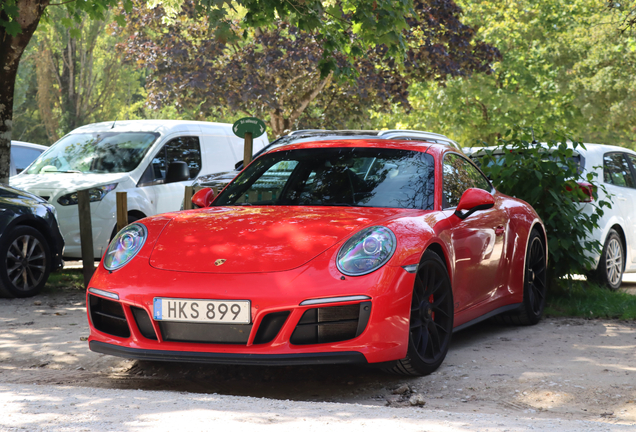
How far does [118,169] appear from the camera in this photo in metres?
10.1

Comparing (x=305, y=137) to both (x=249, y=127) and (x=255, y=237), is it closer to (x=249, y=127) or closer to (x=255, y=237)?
(x=249, y=127)

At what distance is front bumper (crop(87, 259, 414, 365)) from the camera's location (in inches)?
154

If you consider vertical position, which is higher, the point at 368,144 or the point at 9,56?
the point at 9,56

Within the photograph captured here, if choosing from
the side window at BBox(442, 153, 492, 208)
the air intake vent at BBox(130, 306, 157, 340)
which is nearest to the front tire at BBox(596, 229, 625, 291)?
the side window at BBox(442, 153, 492, 208)

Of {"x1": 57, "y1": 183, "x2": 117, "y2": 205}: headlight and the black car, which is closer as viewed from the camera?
the black car

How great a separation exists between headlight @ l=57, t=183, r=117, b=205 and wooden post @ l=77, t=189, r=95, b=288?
1.24 m

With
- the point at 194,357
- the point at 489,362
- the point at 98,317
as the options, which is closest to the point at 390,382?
the point at 489,362

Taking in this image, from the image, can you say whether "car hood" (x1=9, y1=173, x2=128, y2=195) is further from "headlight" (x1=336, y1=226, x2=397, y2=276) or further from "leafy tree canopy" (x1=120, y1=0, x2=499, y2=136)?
"leafy tree canopy" (x1=120, y1=0, x2=499, y2=136)

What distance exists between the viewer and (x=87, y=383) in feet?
14.8

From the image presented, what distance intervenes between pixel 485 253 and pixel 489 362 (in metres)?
0.83

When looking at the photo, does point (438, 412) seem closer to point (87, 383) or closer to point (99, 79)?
point (87, 383)

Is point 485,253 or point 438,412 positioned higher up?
point 485,253

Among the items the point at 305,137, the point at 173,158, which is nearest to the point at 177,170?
the point at 173,158

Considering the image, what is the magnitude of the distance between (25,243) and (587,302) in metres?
5.67
